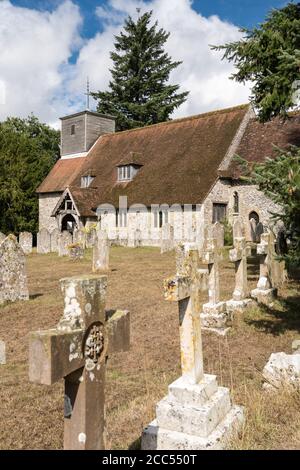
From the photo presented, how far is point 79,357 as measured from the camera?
2576 millimetres

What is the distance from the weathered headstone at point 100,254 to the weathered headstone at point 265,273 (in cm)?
696

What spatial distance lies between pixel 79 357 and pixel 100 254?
12.7 m

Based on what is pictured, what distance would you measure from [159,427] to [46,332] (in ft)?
5.92

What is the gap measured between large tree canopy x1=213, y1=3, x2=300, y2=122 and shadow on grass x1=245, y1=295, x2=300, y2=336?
4853 mm

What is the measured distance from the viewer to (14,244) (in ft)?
34.3

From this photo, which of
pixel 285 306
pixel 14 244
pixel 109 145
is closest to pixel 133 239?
pixel 109 145

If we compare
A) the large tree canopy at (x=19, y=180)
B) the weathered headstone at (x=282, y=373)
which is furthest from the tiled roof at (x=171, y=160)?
the weathered headstone at (x=282, y=373)

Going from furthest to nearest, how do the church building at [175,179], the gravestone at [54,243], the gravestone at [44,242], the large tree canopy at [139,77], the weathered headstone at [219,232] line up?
the large tree canopy at [139,77], the gravestone at [54,243], the gravestone at [44,242], the church building at [175,179], the weathered headstone at [219,232]

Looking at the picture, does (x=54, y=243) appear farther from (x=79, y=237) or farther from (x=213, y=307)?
(x=213, y=307)

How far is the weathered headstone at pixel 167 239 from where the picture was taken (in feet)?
71.8

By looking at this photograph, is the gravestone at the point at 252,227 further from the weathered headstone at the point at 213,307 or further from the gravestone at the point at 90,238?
the weathered headstone at the point at 213,307

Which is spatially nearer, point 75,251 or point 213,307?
point 213,307

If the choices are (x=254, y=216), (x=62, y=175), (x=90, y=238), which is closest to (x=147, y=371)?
(x=254, y=216)

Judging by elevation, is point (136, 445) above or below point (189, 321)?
below
